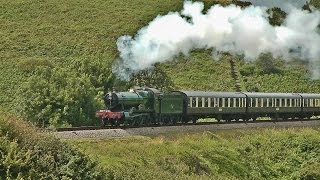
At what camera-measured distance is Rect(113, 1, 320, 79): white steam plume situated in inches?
1597

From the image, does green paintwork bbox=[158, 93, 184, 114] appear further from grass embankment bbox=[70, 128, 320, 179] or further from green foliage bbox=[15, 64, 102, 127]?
green foliage bbox=[15, 64, 102, 127]

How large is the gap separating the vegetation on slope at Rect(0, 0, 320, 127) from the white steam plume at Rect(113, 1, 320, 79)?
2263mm

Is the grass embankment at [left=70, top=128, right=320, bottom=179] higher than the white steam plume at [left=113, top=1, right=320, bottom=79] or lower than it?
lower

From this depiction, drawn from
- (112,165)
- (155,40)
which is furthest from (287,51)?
(112,165)

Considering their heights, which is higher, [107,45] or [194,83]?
[107,45]

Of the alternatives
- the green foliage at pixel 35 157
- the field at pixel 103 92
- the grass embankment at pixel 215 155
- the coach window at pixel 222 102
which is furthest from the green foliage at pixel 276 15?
the green foliage at pixel 35 157

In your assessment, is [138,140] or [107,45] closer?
[138,140]

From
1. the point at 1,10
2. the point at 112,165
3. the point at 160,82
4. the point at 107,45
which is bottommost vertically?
the point at 112,165

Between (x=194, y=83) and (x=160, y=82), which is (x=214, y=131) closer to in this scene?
(x=160, y=82)

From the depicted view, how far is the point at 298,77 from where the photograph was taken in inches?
2874

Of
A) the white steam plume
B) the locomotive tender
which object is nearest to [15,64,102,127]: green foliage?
the white steam plume

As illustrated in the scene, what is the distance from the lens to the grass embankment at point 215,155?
74.0 ft

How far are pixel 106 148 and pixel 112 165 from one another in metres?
2.35

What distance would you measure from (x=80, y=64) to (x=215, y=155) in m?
28.2
